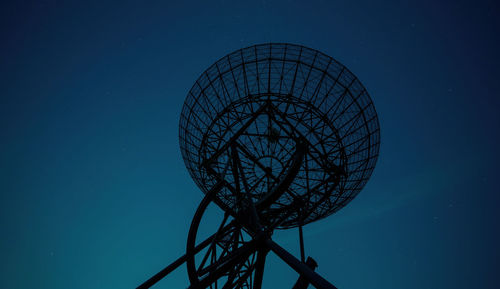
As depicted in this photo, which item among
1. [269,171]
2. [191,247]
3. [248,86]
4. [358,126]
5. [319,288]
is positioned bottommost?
[319,288]

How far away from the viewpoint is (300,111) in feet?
39.8

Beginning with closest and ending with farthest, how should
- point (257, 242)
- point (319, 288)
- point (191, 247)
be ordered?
point (319, 288)
point (257, 242)
point (191, 247)

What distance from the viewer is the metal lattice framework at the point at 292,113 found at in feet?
38.1

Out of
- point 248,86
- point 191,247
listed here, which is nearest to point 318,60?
point 248,86

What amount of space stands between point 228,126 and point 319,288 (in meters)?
9.16

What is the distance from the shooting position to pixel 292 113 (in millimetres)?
12047

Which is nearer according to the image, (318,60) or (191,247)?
(191,247)

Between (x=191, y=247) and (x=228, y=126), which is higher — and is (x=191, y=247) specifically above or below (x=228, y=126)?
below

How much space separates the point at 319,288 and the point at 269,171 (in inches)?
332

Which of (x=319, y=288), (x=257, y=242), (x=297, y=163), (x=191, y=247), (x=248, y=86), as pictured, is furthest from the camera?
(x=248, y=86)

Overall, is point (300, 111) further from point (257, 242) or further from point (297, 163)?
point (257, 242)

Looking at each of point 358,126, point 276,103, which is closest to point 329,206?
point 358,126

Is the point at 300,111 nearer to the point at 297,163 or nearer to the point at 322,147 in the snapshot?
the point at 322,147

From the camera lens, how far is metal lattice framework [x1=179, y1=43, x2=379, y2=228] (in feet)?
38.1
